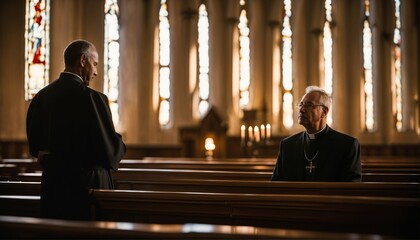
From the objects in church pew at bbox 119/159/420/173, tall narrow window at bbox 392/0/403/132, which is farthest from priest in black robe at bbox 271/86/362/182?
tall narrow window at bbox 392/0/403/132

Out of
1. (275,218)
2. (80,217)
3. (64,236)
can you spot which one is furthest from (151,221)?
(64,236)

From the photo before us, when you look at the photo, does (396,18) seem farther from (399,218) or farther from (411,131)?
(399,218)

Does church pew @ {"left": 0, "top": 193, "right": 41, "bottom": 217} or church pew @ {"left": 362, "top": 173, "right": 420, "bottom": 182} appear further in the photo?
church pew @ {"left": 362, "top": 173, "right": 420, "bottom": 182}

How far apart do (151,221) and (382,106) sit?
543 inches

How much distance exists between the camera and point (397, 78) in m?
16.4

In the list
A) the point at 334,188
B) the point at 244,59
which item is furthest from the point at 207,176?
the point at 244,59

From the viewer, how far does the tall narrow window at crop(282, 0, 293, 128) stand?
1583 cm

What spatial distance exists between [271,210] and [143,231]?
1.16 meters

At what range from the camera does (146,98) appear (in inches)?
575

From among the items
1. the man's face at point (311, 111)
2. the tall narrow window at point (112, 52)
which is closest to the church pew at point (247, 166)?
the man's face at point (311, 111)

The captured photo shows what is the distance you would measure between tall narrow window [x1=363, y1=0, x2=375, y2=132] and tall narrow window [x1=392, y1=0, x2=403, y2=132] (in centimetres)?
70

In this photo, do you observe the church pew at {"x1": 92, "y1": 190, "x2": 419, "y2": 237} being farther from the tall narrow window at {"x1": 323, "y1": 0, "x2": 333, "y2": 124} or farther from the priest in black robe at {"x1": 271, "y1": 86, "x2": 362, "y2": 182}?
the tall narrow window at {"x1": 323, "y1": 0, "x2": 333, "y2": 124}

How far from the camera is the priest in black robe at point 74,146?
346 centimetres

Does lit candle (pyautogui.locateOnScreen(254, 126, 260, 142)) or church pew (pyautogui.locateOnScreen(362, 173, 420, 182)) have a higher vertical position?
lit candle (pyautogui.locateOnScreen(254, 126, 260, 142))
